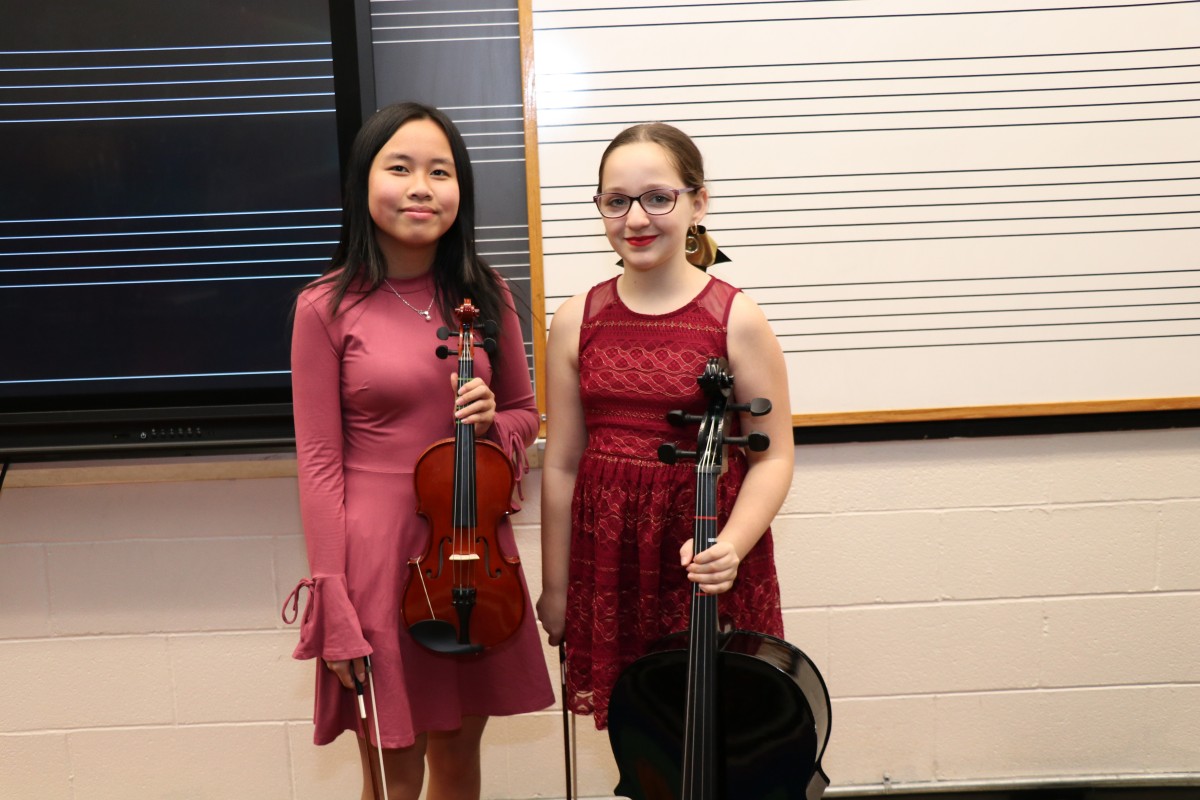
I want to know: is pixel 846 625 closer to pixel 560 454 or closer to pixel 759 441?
pixel 560 454

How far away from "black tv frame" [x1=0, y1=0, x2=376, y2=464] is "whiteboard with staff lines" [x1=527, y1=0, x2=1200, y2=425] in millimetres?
670

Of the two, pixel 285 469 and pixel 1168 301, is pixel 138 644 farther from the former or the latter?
pixel 1168 301

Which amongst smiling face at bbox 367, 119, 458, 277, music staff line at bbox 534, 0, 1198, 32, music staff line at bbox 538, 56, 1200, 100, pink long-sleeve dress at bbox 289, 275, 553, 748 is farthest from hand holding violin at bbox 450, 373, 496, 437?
music staff line at bbox 534, 0, 1198, 32

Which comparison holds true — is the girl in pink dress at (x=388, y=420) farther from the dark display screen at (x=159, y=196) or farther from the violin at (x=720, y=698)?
the dark display screen at (x=159, y=196)

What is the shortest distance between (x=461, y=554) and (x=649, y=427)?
35 cm

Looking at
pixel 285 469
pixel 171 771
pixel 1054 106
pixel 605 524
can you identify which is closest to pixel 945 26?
pixel 1054 106

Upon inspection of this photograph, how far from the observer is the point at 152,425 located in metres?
2.07

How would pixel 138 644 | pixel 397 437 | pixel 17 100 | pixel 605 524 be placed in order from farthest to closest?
1. pixel 138 644
2. pixel 17 100
3. pixel 397 437
4. pixel 605 524

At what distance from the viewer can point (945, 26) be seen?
2166 mm

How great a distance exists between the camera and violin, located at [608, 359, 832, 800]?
1.35m

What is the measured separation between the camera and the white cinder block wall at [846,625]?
7.50ft

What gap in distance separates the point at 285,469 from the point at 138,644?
1.83 ft

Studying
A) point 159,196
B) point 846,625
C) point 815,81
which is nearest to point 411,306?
point 159,196

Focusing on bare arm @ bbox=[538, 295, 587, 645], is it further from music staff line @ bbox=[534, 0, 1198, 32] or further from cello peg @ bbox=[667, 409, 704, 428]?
music staff line @ bbox=[534, 0, 1198, 32]
